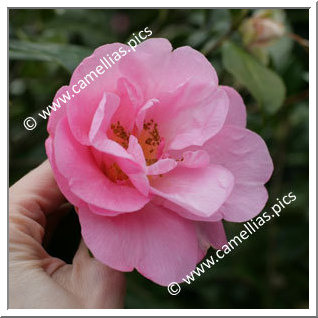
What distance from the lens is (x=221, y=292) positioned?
1.35 m

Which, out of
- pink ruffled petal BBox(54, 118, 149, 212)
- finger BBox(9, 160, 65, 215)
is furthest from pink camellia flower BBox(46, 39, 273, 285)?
finger BBox(9, 160, 65, 215)

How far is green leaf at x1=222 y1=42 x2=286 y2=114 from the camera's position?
2.70ft

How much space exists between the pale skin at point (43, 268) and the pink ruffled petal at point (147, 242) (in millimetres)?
97

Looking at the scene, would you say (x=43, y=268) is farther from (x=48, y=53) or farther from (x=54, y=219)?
(x=48, y=53)

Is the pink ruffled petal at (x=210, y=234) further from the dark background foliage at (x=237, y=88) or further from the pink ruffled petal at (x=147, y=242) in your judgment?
the dark background foliage at (x=237, y=88)

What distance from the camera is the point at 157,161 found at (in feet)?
1.99

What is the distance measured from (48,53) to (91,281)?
0.39m

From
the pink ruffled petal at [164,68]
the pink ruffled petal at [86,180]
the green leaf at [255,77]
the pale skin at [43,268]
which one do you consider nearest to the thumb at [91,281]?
the pale skin at [43,268]

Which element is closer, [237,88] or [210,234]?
[210,234]

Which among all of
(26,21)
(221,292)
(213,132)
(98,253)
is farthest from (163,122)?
(221,292)

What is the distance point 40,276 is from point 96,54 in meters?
0.30

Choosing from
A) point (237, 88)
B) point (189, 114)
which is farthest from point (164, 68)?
point (237, 88)

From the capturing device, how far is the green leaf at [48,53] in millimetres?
769
